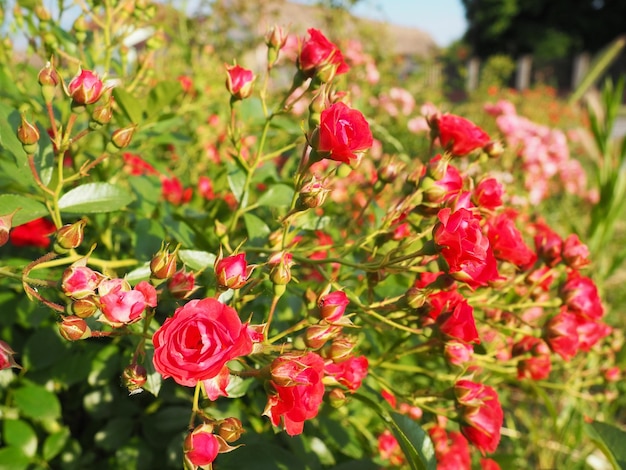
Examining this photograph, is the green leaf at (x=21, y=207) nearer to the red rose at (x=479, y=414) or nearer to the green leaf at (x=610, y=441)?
the red rose at (x=479, y=414)

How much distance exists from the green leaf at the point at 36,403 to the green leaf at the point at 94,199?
0.35 metres

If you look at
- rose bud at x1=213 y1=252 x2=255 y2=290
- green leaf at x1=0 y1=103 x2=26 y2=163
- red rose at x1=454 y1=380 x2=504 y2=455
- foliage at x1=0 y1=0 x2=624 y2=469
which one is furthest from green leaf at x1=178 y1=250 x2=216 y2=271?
red rose at x1=454 y1=380 x2=504 y2=455

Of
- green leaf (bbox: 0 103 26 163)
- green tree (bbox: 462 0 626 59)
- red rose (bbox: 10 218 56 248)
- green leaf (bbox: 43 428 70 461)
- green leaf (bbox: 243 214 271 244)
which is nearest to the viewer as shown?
green leaf (bbox: 0 103 26 163)

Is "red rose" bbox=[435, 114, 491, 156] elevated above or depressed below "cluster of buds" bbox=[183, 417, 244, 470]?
above

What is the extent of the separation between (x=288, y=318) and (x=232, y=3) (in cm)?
460

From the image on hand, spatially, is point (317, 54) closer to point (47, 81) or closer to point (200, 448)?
point (47, 81)

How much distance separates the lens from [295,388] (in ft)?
1.82

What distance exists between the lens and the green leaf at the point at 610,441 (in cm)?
71

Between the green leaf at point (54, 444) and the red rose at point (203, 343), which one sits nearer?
the red rose at point (203, 343)

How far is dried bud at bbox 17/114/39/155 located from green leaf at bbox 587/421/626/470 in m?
0.77

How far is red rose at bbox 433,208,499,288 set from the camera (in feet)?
1.91

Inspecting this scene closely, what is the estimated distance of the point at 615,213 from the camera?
2211 mm

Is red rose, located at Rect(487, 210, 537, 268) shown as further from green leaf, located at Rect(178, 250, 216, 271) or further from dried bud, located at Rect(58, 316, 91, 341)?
dried bud, located at Rect(58, 316, 91, 341)

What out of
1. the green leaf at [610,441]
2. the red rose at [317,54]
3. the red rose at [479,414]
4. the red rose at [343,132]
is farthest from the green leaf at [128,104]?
the green leaf at [610,441]
